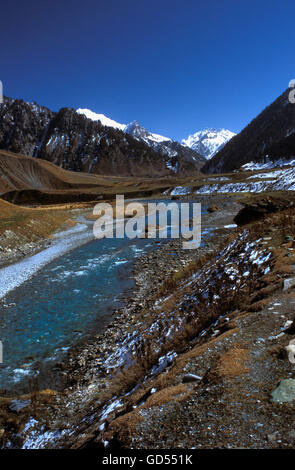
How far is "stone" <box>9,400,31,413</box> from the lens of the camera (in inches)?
321

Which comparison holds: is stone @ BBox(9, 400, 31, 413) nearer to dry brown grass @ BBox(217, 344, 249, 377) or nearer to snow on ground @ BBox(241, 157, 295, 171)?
dry brown grass @ BBox(217, 344, 249, 377)

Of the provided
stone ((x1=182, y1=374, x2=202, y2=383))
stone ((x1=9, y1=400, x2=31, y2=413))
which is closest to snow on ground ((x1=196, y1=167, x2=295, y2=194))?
stone ((x1=182, y1=374, x2=202, y2=383))

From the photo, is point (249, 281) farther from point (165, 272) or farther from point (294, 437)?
point (165, 272)

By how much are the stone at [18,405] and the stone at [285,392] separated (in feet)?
25.2

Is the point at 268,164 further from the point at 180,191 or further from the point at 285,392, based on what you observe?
the point at 285,392

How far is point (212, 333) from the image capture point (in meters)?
7.74

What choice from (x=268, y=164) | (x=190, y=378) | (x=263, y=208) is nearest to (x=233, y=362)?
(x=190, y=378)

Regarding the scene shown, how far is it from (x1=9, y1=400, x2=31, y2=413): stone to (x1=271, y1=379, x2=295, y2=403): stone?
7.68 m

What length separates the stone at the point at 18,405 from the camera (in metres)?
8.16

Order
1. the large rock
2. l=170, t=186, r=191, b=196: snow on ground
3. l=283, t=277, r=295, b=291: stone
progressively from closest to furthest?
l=283, t=277, r=295, b=291: stone → the large rock → l=170, t=186, r=191, b=196: snow on ground

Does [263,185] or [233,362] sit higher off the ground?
[263,185]

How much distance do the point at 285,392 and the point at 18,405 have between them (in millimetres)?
8072

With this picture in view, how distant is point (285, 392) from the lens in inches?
167

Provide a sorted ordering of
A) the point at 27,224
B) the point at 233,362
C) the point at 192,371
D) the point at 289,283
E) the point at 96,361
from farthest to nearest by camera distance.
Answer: the point at 27,224 → the point at 96,361 → the point at 289,283 → the point at 192,371 → the point at 233,362
